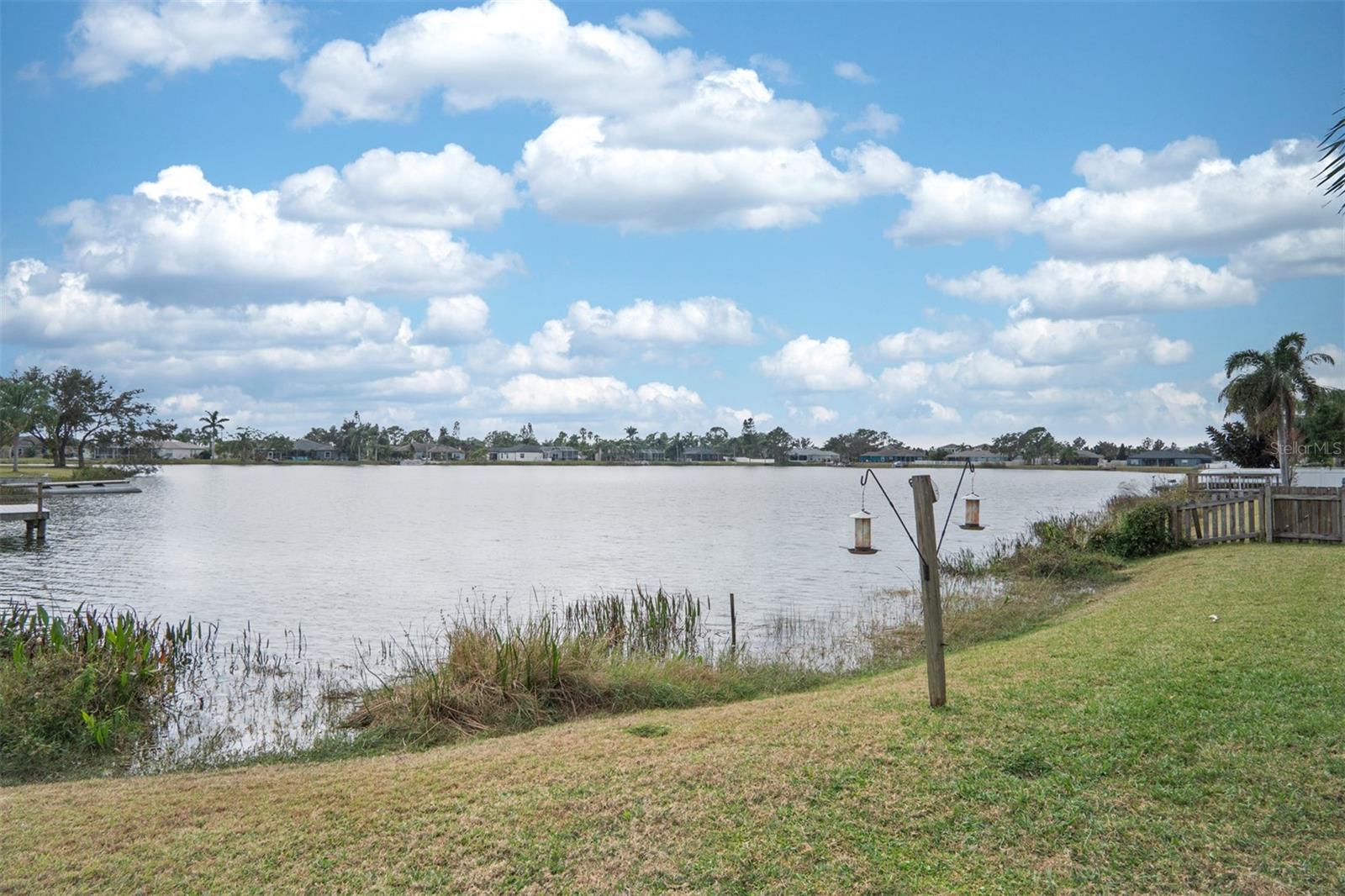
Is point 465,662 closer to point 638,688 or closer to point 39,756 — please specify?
point 638,688

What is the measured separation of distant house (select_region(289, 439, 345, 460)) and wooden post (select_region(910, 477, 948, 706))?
192985mm

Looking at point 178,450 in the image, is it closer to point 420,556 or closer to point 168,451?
point 168,451

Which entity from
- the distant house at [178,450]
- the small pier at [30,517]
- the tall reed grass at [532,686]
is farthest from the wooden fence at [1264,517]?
the distant house at [178,450]

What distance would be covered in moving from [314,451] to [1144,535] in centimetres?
18527

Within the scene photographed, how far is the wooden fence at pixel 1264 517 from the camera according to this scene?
19.9 m

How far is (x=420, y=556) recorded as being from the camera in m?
32.6

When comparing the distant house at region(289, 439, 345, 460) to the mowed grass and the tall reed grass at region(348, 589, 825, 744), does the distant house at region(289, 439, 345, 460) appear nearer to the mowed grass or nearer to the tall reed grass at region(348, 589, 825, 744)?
the tall reed grass at region(348, 589, 825, 744)

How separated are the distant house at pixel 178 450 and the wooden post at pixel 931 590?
560 feet

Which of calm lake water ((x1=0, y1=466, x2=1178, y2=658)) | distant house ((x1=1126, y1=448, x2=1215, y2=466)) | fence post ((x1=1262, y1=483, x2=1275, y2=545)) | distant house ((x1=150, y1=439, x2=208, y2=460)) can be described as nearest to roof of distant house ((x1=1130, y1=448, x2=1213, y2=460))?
distant house ((x1=1126, y1=448, x2=1215, y2=466))

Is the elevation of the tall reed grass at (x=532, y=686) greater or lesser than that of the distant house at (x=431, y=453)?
lesser

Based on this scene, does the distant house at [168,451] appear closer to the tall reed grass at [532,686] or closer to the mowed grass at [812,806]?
the tall reed grass at [532,686]

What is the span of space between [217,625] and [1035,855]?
56.8 ft

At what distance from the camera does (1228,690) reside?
7.98 m

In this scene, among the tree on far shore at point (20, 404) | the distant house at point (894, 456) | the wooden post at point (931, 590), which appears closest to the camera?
the wooden post at point (931, 590)
